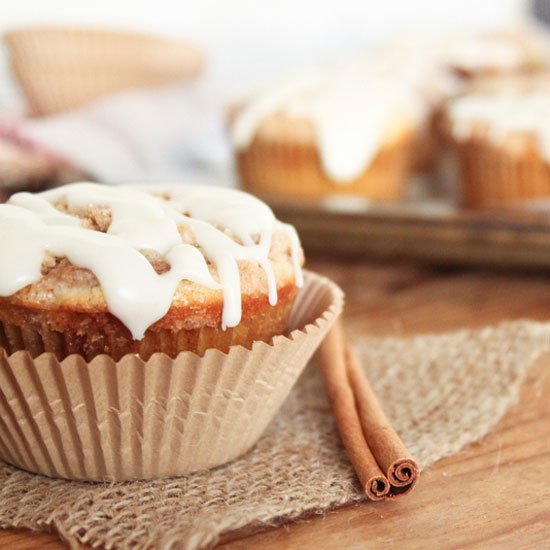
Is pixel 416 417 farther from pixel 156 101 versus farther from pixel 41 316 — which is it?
pixel 156 101

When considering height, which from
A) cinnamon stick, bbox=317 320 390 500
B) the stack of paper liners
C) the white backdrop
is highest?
the stack of paper liners

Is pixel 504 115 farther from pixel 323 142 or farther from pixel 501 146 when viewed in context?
pixel 323 142

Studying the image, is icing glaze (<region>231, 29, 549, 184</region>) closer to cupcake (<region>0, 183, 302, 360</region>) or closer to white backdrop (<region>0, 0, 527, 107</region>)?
white backdrop (<region>0, 0, 527, 107</region>)

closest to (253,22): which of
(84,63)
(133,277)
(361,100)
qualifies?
(84,63)

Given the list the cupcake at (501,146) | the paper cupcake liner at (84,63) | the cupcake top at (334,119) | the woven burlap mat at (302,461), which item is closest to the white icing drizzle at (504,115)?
the cupcake at (501,146)

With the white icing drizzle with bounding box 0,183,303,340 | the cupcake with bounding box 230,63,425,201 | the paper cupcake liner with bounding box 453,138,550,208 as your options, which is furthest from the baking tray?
the white icing drizzle with bounding box 0,183,303,340
